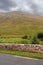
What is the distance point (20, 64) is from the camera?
57.6 feet

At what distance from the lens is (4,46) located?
1379 inches

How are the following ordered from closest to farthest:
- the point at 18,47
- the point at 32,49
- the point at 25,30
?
the point at 32,49 < the point at 18,47 < the point at 25,30

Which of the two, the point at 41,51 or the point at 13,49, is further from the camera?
the point at 13,49

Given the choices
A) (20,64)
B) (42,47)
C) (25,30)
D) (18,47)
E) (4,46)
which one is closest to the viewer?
(20,64)

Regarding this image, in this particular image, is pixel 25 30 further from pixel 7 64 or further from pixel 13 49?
pixel 7 64

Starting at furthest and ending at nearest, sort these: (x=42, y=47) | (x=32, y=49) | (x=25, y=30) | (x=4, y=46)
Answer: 1. (x=25, y=30)
2. (x=4, y=46)
3. (x=32, y=49)
4. (x=42, y=47)

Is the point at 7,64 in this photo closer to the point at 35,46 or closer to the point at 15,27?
the point at 35,46

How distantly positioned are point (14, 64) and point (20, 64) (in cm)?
51

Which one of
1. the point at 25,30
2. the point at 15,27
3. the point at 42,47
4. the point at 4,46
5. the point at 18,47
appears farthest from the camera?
the point at 15,27

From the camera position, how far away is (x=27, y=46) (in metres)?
30.2

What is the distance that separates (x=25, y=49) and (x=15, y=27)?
106097mm

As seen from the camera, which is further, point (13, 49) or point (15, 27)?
point (15, 27)

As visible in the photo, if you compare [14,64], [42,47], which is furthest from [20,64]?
[42,47]

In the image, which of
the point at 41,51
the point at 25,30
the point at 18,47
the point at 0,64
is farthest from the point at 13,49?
the point at 25,30
